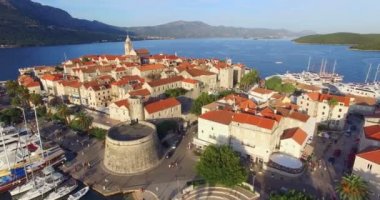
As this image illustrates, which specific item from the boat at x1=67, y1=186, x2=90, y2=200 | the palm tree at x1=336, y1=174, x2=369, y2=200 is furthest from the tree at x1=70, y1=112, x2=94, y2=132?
the palm tree at x1=336, y1=174, x2=369, y2=200

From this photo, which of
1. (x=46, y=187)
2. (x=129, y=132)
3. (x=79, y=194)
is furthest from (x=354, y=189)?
(x=46, y=187)

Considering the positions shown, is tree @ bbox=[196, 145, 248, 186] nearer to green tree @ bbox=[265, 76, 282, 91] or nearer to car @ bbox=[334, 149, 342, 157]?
car @ bbox=[334, 149, 342, 157]

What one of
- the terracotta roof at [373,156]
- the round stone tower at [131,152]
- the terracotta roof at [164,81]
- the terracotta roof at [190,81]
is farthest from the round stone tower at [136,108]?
the terracotta roof at [373,156]

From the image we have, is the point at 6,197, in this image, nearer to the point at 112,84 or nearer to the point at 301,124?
the point at 112,84

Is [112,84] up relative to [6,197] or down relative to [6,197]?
up

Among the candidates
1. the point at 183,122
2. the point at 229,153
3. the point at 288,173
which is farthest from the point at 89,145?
the point at 288,173

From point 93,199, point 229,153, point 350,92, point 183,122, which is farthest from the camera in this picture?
point 350,92
